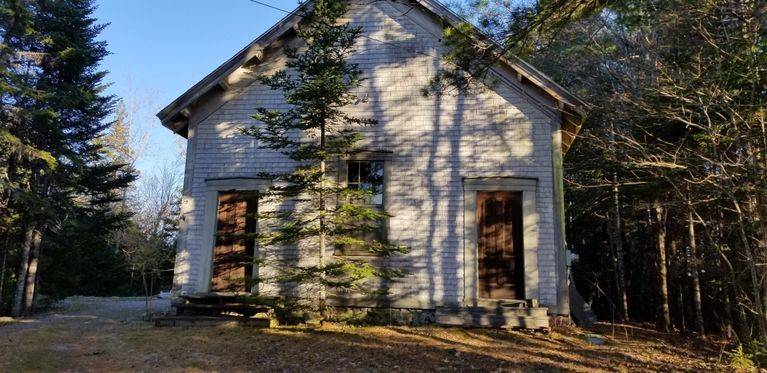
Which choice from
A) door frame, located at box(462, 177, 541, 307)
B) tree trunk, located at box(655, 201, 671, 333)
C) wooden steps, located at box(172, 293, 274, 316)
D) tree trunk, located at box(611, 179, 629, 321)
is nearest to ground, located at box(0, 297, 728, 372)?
wooden steps, located at box(172, 293, 274, 316)

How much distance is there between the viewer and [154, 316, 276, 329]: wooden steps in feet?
31.4

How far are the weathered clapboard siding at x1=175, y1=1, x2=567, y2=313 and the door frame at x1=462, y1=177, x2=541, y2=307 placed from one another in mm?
79

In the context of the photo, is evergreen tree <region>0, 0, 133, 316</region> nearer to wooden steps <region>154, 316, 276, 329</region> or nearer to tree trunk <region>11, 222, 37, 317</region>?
tree trunk <region>11, 222, 37, 317</region>

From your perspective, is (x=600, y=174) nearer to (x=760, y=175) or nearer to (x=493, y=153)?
(x=493, y=153)

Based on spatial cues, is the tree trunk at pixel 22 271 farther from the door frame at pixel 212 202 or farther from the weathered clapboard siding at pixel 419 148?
the door frame at pixel 212 202

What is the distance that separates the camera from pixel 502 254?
1018cm

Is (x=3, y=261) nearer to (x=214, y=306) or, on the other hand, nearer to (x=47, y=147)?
(x=47, y=147)

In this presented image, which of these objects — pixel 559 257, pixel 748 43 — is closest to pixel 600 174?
pixel 559 257

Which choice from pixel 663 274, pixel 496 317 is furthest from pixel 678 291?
pixel 496 317

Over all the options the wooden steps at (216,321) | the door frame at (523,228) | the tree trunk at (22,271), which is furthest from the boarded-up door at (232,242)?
the tree trunk at (22,271)

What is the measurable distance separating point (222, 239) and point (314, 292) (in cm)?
239

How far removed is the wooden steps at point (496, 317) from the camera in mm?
9281

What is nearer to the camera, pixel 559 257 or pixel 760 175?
pixel 760 175

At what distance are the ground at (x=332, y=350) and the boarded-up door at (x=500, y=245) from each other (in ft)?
3.45
